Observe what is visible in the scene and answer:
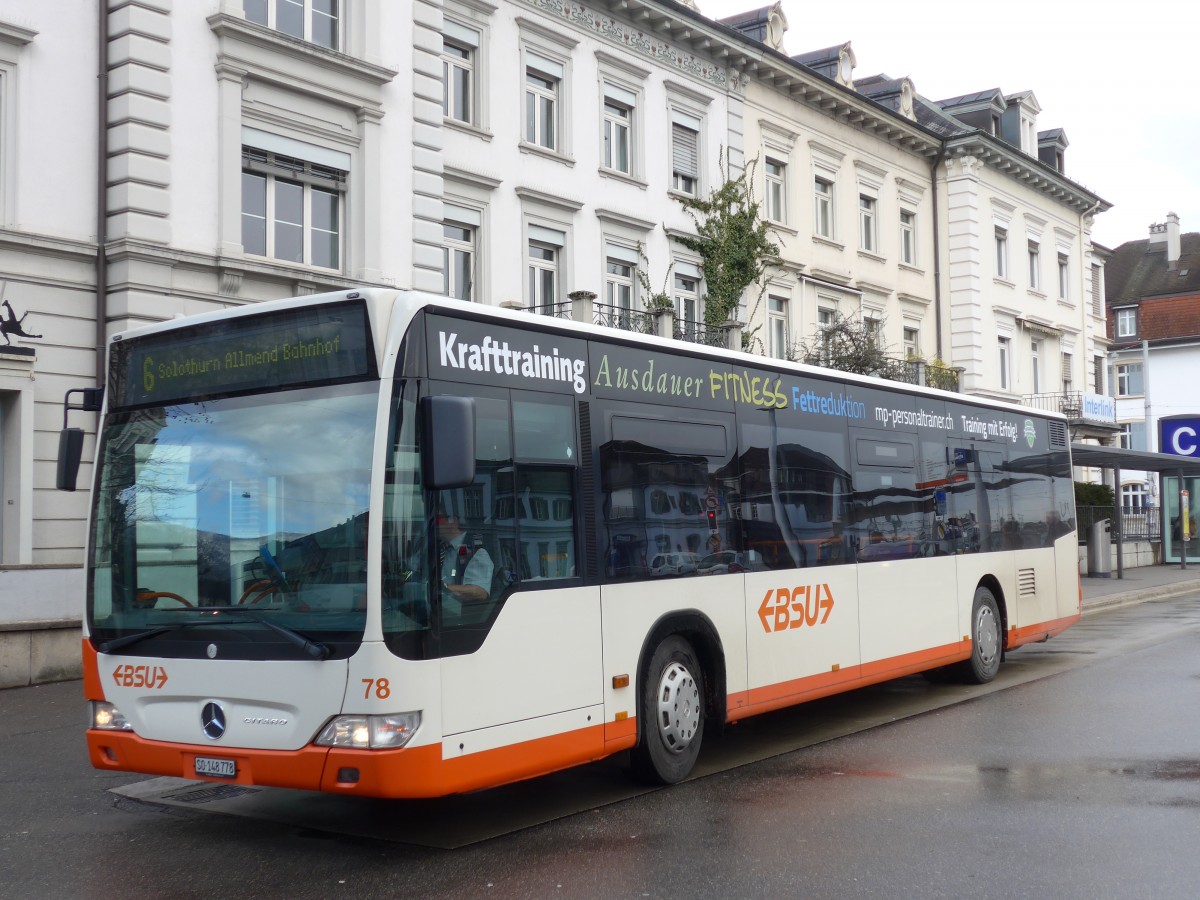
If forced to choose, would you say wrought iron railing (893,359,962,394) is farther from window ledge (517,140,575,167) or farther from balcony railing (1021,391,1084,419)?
window ledge (517,140,575,167)

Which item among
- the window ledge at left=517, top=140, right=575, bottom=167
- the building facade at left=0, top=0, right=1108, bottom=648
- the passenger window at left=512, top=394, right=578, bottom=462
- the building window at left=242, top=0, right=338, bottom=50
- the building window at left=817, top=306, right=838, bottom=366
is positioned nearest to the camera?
the passenger window at left=512, top=394, right=578, bottom=462

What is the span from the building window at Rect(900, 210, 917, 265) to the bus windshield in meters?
32.3

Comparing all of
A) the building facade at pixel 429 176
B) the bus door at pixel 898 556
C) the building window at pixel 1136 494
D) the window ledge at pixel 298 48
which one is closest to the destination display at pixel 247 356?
the bus door at pixel 898 556

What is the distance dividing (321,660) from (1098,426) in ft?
137

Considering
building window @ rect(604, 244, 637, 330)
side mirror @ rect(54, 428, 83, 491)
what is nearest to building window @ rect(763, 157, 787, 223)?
building window @ rect(604, 244, 637, 330)

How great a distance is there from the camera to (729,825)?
23.9 ft

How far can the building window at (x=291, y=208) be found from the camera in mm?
18656

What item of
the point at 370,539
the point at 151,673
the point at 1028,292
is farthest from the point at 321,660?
the point at 1028,292

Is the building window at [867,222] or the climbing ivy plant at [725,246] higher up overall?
the building window at [867,222]

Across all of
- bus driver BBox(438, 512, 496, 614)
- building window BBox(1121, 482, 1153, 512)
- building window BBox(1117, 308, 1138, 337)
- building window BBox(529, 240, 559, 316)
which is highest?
building window BBox(1117, 308, 1138, 337)

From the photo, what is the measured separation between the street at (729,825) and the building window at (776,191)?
21.2 m

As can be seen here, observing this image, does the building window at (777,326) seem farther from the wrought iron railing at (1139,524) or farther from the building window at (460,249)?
the wrought iron railing at (1139,524)

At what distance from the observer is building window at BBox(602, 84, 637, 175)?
25812 millimetres

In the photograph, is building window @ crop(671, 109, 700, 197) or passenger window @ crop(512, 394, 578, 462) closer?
passenger window @ crop(512, 394, 578, 462)
